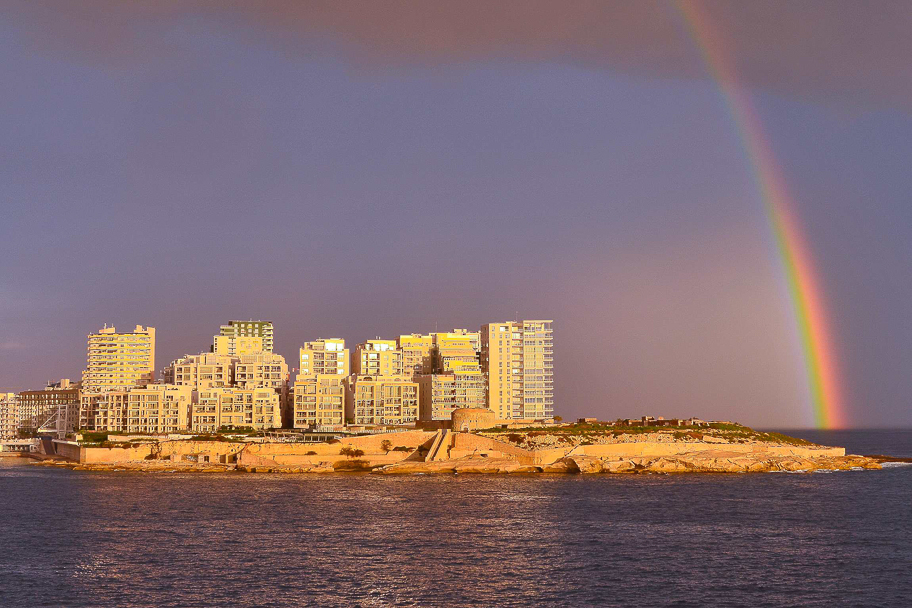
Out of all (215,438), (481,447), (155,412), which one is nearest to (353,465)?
(481,447)

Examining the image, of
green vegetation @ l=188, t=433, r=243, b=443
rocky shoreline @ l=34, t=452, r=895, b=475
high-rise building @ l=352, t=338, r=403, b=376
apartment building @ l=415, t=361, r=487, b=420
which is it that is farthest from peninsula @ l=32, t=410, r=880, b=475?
high-rise building @ l=352, t=338, r=403, b=376

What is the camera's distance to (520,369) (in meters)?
182

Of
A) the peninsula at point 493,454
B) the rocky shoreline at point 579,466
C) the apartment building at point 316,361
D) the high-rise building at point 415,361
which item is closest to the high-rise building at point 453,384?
the high-rise building at point 415,361

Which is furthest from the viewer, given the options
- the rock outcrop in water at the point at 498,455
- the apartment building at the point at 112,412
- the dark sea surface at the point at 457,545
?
the apartment building at the point at 112,412

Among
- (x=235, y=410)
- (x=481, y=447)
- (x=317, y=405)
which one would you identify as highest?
(x=317, y=405)

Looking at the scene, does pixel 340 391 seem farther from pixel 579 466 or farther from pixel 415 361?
pixel 579 466

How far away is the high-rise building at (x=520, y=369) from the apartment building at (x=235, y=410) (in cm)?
3779

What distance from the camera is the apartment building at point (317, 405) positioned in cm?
17275

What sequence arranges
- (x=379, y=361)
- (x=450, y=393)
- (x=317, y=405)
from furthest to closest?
(x=379, y=361) < (x=450, y=393) < (x=317, y=405)

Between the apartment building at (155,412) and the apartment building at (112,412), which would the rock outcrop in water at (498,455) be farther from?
the apartment building at (112,412)

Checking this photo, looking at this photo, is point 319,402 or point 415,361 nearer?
point 319,402

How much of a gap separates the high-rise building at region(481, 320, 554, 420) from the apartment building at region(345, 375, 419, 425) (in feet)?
48.4

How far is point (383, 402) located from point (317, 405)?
36.6 ft

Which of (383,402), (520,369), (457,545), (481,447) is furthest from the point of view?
(520,369)
